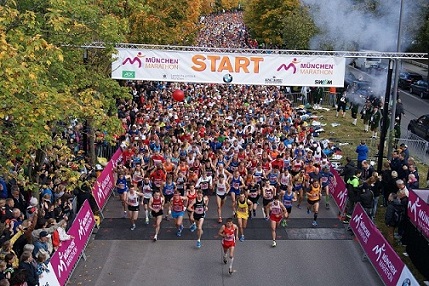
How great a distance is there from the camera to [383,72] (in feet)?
133

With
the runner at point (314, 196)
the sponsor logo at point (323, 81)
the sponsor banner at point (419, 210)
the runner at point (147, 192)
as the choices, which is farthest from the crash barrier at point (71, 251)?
the sponsor logo at point (323, 81)

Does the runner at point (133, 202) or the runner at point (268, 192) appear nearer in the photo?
the runner at point (133, 202)

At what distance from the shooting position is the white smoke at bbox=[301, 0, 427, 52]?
36.7m

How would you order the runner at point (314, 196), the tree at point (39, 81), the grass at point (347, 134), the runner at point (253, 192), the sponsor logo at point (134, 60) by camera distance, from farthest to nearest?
the grass at point (347, 134) < the sponsor logo at point (134, 60) < the runner at point (253, 192) < the runner at point (314, 196) < the tree at point (39, 81)

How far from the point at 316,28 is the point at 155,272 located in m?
28.1

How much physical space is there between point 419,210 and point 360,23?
2820 cm

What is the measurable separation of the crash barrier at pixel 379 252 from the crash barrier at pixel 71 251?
21.6 ft

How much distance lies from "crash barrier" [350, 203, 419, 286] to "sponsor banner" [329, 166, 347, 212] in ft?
4.55

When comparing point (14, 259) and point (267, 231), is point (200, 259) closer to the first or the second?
point (267, 231)

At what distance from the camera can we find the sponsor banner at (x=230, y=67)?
56.3 ft

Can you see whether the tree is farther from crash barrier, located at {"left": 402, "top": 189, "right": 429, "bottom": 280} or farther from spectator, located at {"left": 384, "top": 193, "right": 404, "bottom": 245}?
crash barrier, located at {"left": 402, "top": 189, "right": 429, "bottom": 280}

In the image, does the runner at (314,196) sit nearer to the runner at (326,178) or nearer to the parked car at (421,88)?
the runner at (326,178)

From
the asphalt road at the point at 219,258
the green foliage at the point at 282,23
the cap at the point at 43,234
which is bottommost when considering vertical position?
the asphalt road at the point at 219,258

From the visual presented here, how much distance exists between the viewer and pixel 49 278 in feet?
33.4
